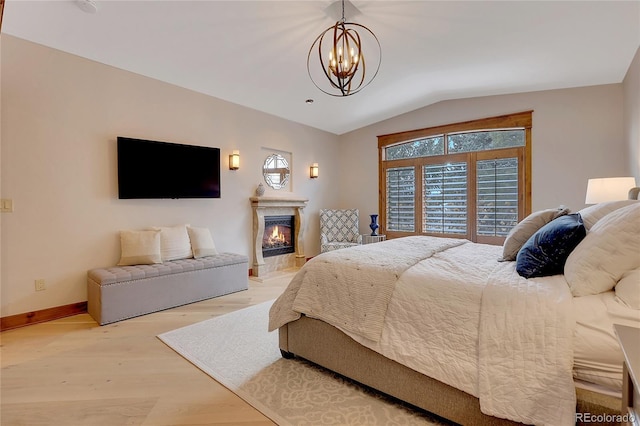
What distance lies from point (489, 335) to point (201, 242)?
3.46 metres

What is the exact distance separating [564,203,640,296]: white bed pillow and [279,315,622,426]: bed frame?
Result: 452 millimetres

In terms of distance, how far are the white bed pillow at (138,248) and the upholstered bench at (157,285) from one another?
0.29 ft

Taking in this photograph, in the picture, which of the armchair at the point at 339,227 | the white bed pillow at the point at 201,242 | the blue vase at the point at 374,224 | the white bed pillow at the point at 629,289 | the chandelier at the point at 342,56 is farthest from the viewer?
the armchair at the point at 339,227

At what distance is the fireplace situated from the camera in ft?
17.1

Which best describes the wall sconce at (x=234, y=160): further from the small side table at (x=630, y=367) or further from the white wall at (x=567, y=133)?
the small side table at (x=630, y=367)

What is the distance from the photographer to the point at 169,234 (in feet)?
12.3

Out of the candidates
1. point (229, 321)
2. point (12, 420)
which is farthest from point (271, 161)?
point (12, 420)

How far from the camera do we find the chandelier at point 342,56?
232 centimetres

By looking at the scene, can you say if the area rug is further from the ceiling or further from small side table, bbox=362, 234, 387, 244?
small side table, bbox=362, 234, 387, 244

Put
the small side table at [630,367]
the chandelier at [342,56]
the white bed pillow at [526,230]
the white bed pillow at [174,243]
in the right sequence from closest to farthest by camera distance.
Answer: the small side table at [630,367] → the white bed pillow at [526,230] → the chandelier at [342,56] → the white bed pillow at [174,243]

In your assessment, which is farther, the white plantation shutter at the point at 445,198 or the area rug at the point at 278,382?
the white plantation shutter at the point at 445,198

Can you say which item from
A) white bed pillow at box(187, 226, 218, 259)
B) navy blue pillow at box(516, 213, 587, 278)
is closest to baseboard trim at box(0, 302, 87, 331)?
white bed pillow at box(187, 226, 218, 259)

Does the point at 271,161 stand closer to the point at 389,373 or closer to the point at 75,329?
the point at 75,329

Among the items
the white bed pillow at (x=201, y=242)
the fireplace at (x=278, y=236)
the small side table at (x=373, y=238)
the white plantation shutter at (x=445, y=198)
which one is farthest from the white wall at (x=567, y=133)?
the white bed pillow at (x=201, y=242)
